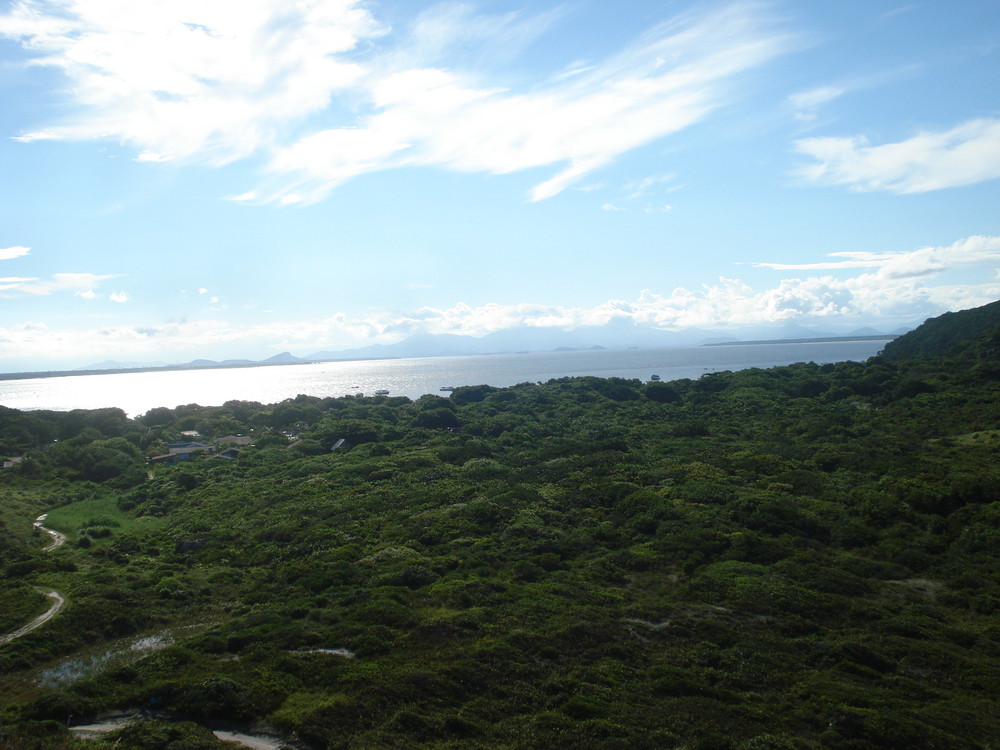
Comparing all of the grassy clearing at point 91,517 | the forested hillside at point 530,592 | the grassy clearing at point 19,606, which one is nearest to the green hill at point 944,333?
the forested hillside at point 530,592

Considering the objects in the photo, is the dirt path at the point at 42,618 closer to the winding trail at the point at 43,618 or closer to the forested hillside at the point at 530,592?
the winding trail at the point at 43,618

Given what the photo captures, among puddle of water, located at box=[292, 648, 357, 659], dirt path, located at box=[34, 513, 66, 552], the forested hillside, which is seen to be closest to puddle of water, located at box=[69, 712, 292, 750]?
the forested hillside

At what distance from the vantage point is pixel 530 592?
66.6 ft

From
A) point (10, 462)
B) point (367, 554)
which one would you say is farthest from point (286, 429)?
point (367, 554)

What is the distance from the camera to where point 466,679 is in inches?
568

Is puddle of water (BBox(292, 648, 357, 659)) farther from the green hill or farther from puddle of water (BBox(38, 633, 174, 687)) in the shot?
the green hill

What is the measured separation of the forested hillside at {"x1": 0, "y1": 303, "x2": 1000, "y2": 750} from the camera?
1301 cm

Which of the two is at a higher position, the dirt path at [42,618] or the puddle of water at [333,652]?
the dirt path at [42,618]

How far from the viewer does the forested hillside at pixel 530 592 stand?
13.0 metres

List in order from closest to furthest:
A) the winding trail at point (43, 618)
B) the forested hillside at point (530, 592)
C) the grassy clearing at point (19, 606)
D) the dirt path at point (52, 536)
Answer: the forested hillside at point (530, 592) → the winding trail at point (43, 618) → the grassy clearing at point (19, 606) → the dirt path at point (52, 536)

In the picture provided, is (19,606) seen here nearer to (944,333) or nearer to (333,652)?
(333,652)

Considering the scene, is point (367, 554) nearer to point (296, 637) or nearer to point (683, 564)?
point (296, 637)

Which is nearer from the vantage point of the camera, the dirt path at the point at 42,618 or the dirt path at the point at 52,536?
the dirt path at the point at 42,618

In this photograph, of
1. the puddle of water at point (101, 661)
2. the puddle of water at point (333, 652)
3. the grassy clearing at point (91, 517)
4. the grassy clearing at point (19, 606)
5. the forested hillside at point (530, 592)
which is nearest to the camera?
the forested hillside at point (530, 592)
